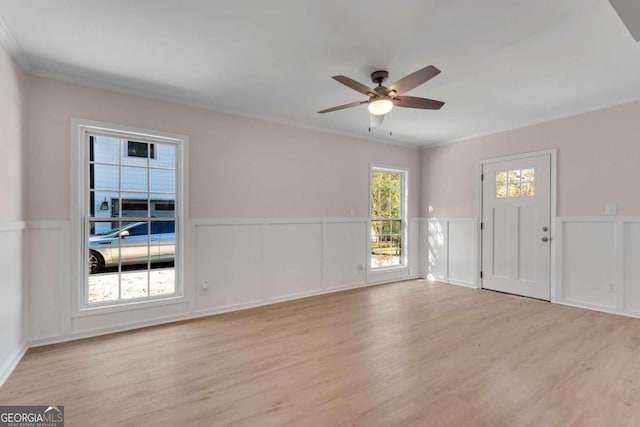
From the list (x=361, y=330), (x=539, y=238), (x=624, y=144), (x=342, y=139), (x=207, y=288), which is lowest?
(x=361, y=330)

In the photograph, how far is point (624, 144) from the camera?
3703mm

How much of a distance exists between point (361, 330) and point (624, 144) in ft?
12.3

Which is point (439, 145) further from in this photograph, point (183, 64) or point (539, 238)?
point (183, 64)

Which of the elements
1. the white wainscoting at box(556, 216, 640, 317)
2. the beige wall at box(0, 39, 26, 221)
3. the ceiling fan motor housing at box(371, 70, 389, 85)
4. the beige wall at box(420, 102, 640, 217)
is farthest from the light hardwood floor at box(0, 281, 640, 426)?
the ceiling fan motor housing at box(371, 70, 389, 85)

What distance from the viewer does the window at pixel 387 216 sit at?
217 inches

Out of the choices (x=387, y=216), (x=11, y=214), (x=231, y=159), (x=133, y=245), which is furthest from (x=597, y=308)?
(x=11, y=214)

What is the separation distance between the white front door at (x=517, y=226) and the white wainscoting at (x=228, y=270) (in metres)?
1.35

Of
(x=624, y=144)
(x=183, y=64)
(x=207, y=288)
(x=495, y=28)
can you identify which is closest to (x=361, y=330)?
(x=207, y=288)

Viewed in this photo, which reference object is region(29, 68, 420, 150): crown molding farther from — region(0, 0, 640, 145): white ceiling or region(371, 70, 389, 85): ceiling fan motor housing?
region(371, 70, 389, 85): ceiling fan motor housing

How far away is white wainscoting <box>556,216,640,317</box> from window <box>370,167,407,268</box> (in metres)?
2.37

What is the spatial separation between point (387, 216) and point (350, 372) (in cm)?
363

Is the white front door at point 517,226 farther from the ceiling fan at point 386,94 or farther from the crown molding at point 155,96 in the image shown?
the ceiling fan at point 386,94

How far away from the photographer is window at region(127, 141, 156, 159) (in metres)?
3.39

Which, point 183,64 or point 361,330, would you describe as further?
point 361,330
